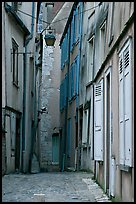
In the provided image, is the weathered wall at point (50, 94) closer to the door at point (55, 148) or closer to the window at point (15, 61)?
the door at point (55, 148)

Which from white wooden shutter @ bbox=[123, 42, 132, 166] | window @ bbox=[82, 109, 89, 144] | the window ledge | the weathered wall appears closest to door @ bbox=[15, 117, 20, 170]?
window @ bbox=[82, 109, 89, 144]

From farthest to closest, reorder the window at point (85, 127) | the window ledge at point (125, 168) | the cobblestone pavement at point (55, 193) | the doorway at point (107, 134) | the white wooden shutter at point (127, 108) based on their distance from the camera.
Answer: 1. the window at point (85, 127)
2. the doorway at point (107, 134)
3. the cobblestone pavement at point (55, 193)
4. the window ledge at point (125, 168)
5. the white wooden shutter at point (127, 108)

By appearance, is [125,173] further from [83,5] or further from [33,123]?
[33,123]

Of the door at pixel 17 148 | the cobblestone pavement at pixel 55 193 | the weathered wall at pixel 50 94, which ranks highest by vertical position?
the weathered wall at pixel 50 94

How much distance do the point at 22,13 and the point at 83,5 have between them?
2.57 metres

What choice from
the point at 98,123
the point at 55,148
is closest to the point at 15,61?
the point at 98,123

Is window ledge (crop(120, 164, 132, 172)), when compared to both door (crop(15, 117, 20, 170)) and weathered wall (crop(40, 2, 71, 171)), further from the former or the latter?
weathered wall (crop(40, 2, 71, 171))

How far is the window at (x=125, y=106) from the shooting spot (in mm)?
6051

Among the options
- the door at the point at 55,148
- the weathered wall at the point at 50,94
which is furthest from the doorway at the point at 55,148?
the weathered wall at the point at 50,94

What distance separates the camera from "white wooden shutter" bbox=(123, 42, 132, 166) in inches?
236

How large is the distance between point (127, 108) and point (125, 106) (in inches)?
6.8

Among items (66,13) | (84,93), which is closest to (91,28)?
(84,93)

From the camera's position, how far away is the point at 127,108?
6234mm

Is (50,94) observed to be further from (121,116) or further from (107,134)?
(121,116)
